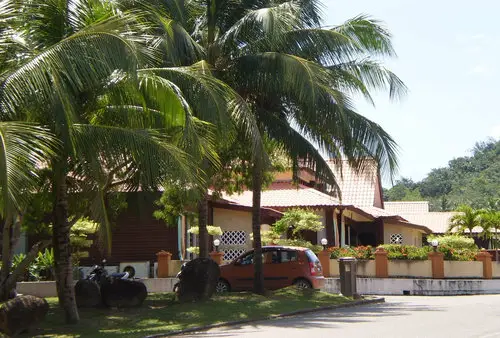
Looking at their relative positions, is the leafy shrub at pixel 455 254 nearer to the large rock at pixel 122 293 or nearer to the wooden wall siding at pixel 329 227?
the wooden wall siding at pixel 329 227

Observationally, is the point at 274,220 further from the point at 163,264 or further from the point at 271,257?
the point at 271,257

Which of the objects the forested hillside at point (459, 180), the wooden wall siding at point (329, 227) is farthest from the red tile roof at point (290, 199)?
the forested hillside at point (459, 180)

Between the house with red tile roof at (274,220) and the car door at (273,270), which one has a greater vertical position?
the house with red tile roof at (274,220)

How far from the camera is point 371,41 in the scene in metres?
20.4

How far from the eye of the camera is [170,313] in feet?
54.3

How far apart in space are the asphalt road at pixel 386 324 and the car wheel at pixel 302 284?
262cm

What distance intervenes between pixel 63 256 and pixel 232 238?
52.7 feet

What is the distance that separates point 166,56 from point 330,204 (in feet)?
51.4

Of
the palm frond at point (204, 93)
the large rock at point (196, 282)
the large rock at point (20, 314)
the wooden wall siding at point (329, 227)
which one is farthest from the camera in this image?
the wooden wall siding at point (329, 227)

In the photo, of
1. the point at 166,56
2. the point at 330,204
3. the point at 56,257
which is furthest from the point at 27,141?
the point at 330,204

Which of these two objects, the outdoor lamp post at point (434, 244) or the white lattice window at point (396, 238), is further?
the white lattice window at point (396, 238)

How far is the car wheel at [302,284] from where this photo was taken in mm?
22188

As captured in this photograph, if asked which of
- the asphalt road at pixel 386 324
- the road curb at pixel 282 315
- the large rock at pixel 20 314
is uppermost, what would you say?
the large rock at pixel 20 314

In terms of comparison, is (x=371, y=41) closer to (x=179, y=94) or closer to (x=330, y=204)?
(x=179, y=94)
